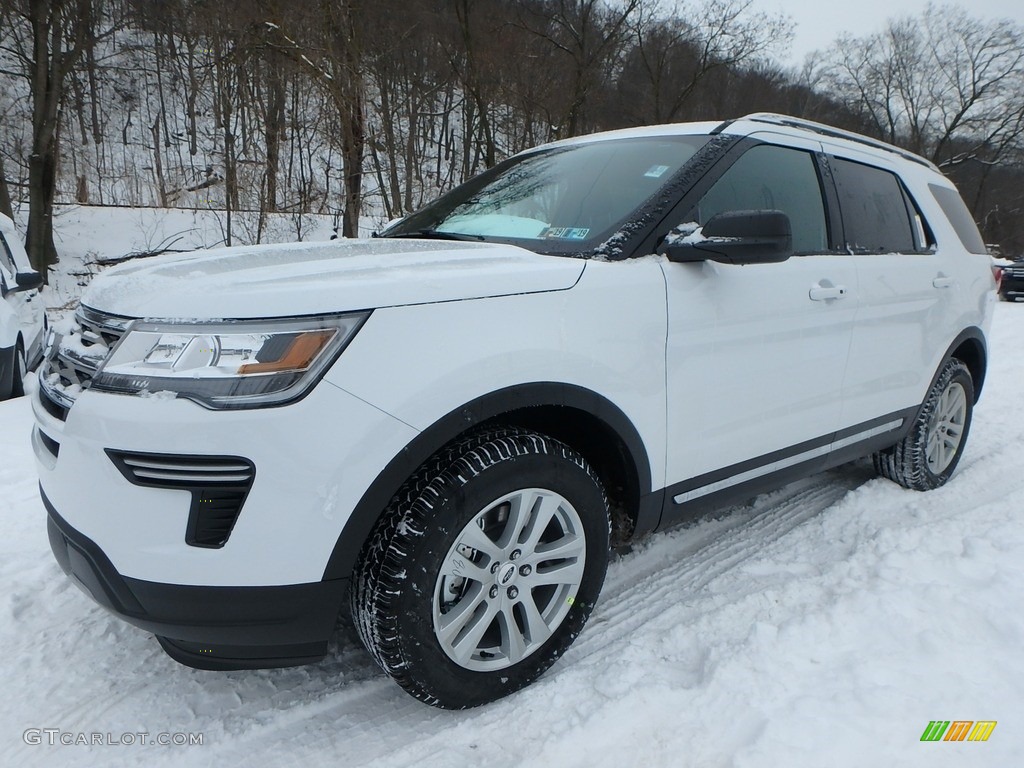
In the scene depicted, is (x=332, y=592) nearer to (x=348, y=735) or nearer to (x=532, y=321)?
(x=348, y=735)

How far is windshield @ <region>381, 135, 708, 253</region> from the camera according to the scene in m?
2.33

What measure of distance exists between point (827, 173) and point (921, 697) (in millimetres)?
2132

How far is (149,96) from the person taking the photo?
28984 mm

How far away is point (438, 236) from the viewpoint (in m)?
2.68

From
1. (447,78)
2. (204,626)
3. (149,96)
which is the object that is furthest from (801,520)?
(149,96)

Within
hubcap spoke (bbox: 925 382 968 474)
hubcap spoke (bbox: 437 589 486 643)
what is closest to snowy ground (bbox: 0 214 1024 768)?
hubcap spoke (bbox: 437 589 486 643)

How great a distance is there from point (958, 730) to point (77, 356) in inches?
101

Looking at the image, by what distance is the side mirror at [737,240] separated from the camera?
2.10 meters

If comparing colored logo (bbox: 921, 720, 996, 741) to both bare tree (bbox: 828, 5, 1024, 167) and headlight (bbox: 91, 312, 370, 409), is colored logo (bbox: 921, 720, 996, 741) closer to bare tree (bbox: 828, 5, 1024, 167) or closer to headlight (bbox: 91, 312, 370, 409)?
headlight (bbox: 91, 312, 370, 409)

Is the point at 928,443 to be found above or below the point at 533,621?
above

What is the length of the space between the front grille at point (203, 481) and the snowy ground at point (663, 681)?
737 mm

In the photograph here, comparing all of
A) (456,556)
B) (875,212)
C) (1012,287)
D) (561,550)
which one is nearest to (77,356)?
(456,556)

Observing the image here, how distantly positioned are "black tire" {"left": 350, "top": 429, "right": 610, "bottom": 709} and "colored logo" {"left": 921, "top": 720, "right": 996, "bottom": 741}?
3.34 feet

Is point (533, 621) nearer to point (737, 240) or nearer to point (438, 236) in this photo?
point (737, 240)
